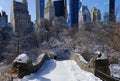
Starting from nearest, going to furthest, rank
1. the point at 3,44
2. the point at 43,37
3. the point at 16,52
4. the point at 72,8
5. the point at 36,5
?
the point at 16,52, the point at 3,44, the point at 43,37, the point at 72,8, the point at 36,5

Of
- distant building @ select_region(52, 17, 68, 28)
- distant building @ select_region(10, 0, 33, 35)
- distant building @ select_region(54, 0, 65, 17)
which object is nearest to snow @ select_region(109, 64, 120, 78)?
distant building @ select_region(52, 17, 68, 28)

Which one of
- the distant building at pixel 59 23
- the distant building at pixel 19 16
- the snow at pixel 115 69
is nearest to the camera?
the snow at pixel 115 69

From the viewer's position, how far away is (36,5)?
16750 cm

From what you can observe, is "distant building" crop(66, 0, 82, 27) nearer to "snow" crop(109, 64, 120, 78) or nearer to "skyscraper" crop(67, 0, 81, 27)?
"skyscraper" crop(67, 0, 81, 27)

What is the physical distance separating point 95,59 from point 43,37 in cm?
5602

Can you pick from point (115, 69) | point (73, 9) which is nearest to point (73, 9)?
point (73, 9)

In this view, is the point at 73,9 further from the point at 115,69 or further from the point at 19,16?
the point at 115,69

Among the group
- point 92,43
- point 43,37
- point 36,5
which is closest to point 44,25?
point 43,37

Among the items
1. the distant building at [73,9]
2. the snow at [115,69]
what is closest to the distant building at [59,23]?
the distant building at [73,9]

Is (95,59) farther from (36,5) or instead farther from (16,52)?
(36,5)

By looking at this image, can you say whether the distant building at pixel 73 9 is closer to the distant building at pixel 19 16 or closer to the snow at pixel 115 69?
the distant building at pixel 19 16

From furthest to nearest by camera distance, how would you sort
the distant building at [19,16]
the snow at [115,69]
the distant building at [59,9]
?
the distant building at [59,9] < the distant building at [19,16] < the snow at [115,69]

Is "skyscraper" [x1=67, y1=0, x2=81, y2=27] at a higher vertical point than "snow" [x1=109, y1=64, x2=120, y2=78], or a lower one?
higher

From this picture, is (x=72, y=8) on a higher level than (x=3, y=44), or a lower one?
higher
